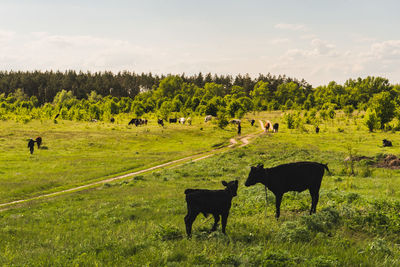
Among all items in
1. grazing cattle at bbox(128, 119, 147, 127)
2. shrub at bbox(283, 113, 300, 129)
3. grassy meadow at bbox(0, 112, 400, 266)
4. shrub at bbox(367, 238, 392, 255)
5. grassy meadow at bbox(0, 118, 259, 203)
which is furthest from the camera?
grazing cattle at bbox(128, 119, 147, 127)

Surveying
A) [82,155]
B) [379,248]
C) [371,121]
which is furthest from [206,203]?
[371,121]

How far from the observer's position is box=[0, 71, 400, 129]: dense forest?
102000mm

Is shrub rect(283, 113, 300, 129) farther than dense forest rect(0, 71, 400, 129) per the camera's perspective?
No

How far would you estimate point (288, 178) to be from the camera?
1152cm

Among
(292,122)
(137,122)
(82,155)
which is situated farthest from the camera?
(137,122)

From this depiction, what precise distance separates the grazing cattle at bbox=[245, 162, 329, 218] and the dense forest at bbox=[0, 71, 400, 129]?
6548 centimetres

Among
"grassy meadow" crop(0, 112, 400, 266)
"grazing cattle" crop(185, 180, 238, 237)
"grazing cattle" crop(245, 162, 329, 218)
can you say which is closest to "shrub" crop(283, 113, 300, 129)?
"grassy meadow" crop(0, 112, 400, 266)

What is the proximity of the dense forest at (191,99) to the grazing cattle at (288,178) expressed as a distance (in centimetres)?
6548

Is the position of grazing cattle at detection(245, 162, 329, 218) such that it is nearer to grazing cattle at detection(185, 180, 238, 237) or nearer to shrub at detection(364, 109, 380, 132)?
grazing cattle at detection(185, 180, 238, 237)

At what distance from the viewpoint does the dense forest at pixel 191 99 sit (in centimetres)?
10200

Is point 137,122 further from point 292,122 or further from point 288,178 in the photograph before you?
point 288,178

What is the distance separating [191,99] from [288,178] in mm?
117774

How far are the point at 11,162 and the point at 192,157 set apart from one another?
86.4 ft

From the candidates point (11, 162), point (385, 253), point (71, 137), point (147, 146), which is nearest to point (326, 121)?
point (147, 146)
